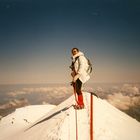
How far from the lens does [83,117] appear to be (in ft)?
34.3

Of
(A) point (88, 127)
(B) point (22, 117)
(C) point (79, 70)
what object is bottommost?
(A) point (88, 127)

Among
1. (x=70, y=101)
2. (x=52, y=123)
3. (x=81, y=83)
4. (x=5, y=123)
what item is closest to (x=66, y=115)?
(x=52, y=123)

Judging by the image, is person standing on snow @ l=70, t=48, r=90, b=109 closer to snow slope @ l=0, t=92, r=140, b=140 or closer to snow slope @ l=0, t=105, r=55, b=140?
snow slope @ l=0, t=92, r=140, b=140

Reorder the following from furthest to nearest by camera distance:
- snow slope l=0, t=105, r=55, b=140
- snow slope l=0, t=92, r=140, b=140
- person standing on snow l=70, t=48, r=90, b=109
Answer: snow slope l=0, t=105, r=55, b=140 < person standing on snow l=70, t=48, r=90, b=109 < snow slope l=0, t=92, r=140, b=140

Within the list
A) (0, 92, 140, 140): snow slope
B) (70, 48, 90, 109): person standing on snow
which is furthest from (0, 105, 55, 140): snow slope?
(70, 48, 90, 109): person standing on snow

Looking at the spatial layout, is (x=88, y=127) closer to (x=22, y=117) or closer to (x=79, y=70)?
(x=79, y=70)

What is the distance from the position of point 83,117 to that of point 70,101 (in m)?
2.70

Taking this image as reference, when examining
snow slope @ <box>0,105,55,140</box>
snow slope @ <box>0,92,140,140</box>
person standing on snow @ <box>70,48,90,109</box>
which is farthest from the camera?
snow slope @ <box>0,105,55,140</box>

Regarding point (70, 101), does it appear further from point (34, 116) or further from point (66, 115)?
point (34, 116)

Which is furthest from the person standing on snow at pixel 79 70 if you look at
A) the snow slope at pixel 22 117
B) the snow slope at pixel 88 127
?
the snow slope at pixel 22 117

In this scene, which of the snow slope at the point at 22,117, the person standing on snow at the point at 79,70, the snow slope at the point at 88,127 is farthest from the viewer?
the snow slope at the point at 22,117

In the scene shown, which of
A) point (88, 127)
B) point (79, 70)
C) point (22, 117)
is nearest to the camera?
point (88, 127)

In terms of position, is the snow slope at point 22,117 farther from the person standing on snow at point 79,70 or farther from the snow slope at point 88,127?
the person standing on snow at point 79,70

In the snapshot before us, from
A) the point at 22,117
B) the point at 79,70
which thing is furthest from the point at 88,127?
the point at 22,117
